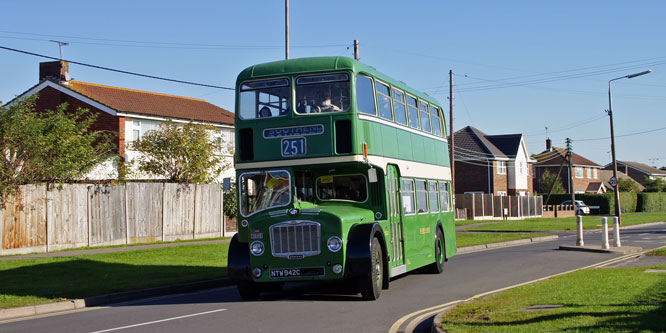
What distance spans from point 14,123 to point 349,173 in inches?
475

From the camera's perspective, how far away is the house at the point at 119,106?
36.2 m

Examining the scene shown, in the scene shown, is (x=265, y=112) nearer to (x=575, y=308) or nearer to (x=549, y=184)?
(x=575, y=308)

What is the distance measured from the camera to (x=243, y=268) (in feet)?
41.8

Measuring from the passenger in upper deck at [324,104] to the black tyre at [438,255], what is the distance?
5.82 metres

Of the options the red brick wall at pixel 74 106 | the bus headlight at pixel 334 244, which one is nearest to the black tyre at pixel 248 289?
the bus headlight at pixel 334 244

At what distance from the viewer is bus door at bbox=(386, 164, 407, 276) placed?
14.1 metres

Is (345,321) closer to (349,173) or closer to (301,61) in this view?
(349,173)

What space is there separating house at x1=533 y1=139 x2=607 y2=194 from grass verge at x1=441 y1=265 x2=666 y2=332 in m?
76.3

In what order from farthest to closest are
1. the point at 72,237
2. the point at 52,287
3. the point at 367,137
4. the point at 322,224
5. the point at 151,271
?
the point at 72,237 < the point at 151,271 < the point at 52,287 < the point at 367,137 < the point at 322,224

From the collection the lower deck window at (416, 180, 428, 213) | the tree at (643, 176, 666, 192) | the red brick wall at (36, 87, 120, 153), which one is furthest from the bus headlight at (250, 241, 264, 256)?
the tree at (643, 176, 666, 192)

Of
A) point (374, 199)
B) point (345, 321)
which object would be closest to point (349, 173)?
point (374, 199)

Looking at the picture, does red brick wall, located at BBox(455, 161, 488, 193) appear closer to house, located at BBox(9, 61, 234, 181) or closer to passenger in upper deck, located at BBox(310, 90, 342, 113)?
house, located at BBox(9, 61, 234, 181)

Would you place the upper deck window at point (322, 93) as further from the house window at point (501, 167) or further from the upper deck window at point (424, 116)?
the house window at point (501, 167)

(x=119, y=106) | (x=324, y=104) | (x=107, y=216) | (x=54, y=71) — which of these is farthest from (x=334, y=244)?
(x=54, y=71)
